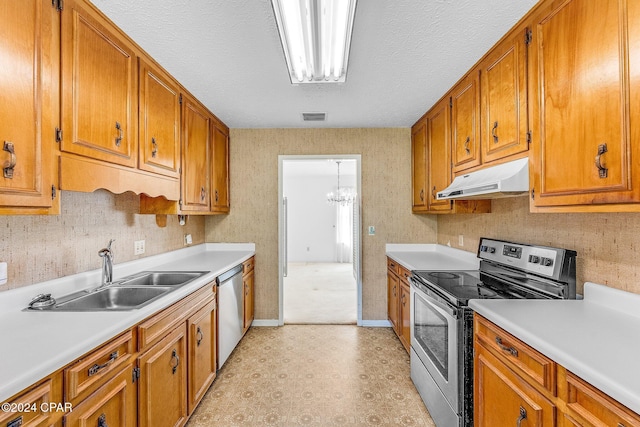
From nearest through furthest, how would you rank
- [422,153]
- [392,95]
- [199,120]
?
[392,95] < [199,120] < [422,153]

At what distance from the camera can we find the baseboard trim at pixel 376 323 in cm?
347

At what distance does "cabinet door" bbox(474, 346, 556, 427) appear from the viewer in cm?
108

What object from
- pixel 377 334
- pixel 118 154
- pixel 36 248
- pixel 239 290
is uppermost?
pixel 118 154

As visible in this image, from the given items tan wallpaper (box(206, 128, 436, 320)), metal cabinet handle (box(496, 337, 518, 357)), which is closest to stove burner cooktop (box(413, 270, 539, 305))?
metal cabinet handle (box(496, 337, 518, 357))

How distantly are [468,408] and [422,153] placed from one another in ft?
7.65

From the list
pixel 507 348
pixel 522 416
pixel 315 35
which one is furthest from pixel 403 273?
pixel 315 35

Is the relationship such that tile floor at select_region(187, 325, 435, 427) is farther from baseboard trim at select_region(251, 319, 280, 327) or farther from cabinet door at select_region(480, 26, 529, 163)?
cabinet door at select_region(480, 26, 529, 163)

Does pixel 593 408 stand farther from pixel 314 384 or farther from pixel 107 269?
pixel 107 269

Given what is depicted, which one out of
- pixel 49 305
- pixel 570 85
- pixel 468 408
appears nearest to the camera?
pixel 570 85

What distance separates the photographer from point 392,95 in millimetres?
2533

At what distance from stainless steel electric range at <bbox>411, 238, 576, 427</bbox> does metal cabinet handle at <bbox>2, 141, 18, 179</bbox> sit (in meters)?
2.09

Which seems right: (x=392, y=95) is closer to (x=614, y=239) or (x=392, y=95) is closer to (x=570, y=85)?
(x=570, y=85)

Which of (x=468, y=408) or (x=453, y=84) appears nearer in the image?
(x=468, y=408)

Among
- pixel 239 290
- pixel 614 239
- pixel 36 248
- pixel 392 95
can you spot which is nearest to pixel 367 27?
pixel 392 95
